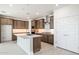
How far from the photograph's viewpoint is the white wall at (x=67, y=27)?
5.78m

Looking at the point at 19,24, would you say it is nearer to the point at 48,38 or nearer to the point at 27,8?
the point at 48,38

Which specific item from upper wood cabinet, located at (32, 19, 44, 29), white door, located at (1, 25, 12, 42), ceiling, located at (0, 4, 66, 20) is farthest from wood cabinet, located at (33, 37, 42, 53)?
white door, located at (1, 25, 12, 42)

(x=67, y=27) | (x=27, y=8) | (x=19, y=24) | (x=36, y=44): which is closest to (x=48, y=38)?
(x=67, y=27)

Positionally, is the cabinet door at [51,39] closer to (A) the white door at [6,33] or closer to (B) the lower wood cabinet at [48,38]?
(B) the lower wood cabinet at [48,38]

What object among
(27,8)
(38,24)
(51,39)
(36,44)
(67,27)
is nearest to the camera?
(36,44)

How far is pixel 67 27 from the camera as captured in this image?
6395 millimetres

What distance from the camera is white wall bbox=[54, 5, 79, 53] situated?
578cm

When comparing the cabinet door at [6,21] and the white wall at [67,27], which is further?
the cabinet door at [6,21]

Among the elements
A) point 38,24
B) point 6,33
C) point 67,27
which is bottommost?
point 6,33

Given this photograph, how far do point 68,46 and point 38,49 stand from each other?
5.85 feet

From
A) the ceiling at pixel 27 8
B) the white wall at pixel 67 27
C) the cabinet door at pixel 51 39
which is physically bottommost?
the cabinet door at pixel 51 39

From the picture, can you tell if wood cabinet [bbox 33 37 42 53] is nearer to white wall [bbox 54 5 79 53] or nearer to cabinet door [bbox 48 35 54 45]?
white wall [bbox 54 5 79 53]

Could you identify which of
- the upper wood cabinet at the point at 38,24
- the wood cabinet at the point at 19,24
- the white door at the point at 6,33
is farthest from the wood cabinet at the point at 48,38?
the wood cabinet at the point at 19,24
